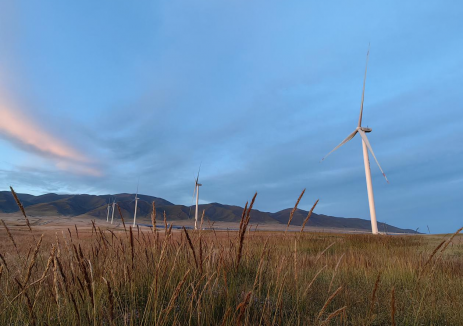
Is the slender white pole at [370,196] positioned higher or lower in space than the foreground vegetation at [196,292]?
higher

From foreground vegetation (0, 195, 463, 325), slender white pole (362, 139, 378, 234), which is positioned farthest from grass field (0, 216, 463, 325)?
slender white pole (362, 139, 378, 234)

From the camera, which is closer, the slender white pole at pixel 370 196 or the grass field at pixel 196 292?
the grass field at pixel 196 292

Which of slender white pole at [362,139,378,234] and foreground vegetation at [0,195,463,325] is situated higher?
slender white pole at [362,139,378,234]

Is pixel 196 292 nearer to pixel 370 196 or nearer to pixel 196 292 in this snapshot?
pixel 196 292

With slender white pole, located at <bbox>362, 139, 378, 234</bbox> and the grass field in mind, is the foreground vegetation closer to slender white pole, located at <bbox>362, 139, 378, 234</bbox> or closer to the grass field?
the grass field

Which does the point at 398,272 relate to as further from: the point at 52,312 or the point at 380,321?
the point at 52,312

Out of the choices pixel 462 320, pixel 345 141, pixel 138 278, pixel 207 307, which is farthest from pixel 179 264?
pixel 345 141

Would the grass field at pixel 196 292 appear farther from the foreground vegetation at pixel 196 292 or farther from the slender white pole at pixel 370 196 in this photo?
the slender white pole at pixel 370 196

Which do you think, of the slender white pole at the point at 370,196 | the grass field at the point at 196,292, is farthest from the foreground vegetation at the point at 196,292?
the slender white pole at the point at 370,196

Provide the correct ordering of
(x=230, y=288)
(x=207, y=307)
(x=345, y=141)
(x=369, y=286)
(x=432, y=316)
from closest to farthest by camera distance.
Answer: (x=207, y=307) < (x=230, y=288) < (x=432, y=316) < (x=369, y=286) < (x=345, y=141)

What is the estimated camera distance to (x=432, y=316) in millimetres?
3961

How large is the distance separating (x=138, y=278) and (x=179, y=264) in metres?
0.65

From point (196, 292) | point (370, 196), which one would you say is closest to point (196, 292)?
point (196, 292)

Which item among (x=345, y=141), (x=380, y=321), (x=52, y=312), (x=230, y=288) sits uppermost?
(x=345, y=141)
